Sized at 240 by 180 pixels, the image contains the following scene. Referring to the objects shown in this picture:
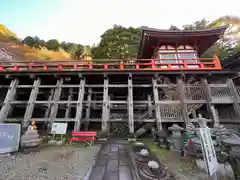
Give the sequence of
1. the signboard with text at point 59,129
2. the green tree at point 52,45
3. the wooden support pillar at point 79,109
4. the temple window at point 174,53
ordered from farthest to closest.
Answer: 1. the green tree at point 52,45
2. the temple window at point 174,53
3. the wooden support pillar at point 79,109
4. the signboard with text at point 59,129

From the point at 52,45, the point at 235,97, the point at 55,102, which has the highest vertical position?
the point at 52,45

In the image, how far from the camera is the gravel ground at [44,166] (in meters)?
3.07

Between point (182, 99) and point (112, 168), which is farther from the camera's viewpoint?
point (182, 99)

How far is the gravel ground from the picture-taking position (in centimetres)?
307

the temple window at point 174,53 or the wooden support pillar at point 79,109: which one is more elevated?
the temple window at point 174,53

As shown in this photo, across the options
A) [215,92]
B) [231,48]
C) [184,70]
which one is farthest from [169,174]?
[231,48]

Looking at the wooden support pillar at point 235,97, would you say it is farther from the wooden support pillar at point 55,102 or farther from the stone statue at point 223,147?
the wooden support pillar at point 55,102

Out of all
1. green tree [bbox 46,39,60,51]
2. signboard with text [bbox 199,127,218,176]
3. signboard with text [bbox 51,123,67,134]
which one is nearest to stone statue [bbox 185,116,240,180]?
signboard with text [bbox 199,127,218,176]

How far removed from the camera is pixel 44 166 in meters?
3.69

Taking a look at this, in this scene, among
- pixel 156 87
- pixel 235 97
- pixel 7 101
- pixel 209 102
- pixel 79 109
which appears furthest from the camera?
pixel 156 87

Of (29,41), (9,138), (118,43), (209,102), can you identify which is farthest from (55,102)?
(29,41)

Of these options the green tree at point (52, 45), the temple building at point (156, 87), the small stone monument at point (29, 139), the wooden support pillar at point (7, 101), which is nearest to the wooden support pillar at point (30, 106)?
the temple building at point (156, 87)

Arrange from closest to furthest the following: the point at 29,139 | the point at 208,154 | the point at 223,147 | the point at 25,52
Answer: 1. the point at 208,154
2. the point at 223,147
3. the point at 29,139
4. the point at 25,52

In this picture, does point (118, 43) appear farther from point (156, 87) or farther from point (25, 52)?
point (25, 52)
